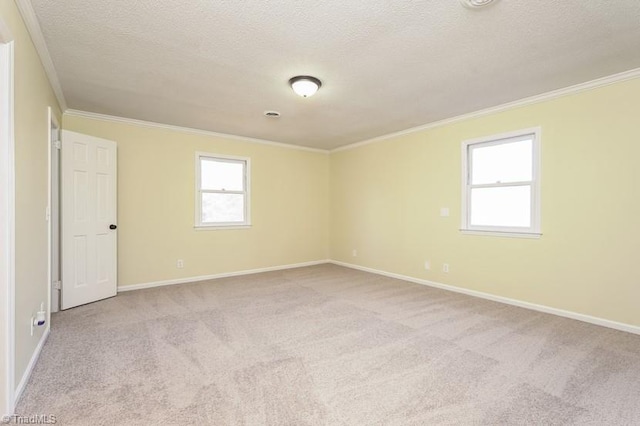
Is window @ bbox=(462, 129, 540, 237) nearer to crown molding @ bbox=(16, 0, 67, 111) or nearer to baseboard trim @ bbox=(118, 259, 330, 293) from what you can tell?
baseboard trim @ bbox=(118, 259, 330, 293)

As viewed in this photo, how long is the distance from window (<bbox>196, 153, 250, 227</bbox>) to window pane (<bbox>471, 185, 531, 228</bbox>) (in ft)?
12.3

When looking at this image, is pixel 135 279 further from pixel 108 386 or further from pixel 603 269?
pixel 603 269

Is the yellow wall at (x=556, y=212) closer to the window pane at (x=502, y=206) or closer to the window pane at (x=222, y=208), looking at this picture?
the window pane at (x=502, y=206)

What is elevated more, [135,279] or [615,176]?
[615,176]

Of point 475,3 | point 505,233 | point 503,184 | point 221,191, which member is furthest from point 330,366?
point 221,191

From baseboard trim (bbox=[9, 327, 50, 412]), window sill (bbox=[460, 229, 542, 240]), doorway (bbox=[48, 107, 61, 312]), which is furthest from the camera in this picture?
window sill (bbox=[460, 229, 542, 240])

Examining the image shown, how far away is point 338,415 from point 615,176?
3.46 meters

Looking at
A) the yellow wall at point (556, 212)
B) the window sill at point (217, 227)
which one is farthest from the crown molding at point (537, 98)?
the window sill at point (217, 227)

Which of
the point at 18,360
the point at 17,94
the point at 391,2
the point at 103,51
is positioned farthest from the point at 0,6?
the point at 391,2

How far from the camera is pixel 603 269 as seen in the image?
124 inches

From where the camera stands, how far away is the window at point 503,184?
368 cm

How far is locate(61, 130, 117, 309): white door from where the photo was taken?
365 centimetres

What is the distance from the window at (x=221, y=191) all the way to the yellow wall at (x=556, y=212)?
270 cm

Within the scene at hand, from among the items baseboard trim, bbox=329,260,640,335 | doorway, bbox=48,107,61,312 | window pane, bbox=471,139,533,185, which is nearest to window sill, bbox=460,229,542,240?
Result: window pane, bbox=471,139,533,185
